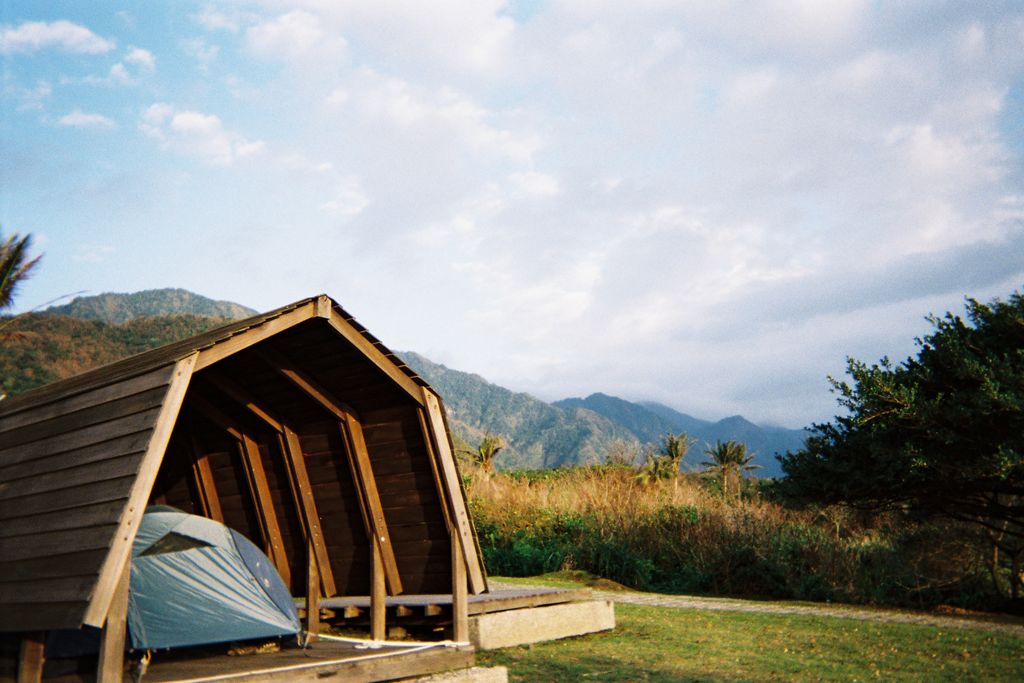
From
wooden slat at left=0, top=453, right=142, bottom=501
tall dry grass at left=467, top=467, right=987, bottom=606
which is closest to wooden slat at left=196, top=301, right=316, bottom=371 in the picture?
wooden slat at left=0, top=453, right=142, bottom=501

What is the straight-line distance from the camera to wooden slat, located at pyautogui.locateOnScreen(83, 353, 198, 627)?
15.6 feet

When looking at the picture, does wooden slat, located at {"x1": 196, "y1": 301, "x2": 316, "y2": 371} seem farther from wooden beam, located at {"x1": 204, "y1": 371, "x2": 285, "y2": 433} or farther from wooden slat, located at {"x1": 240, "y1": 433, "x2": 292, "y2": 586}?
wooden slat, located at {"x1": 240, "y1": 433, "x2": 292, "y2": 586}

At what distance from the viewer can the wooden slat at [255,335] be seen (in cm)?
596

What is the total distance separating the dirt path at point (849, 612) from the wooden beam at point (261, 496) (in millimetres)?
7931

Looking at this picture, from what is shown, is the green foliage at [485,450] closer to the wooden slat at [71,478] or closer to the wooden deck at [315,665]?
the wooden deck at [315,665]

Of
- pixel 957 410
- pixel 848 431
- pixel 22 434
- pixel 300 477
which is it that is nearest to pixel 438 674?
pixel 300 477

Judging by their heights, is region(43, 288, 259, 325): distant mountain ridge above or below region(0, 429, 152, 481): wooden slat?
above

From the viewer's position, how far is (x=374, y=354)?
7.17 m

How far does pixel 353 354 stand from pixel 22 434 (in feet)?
8.74

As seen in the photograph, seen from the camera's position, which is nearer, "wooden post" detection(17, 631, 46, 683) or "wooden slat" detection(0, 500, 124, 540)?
"wooden slat" detection(0, 500, 124, 540)

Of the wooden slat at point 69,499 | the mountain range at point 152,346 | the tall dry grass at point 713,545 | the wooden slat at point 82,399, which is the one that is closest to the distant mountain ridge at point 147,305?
the mountain range at point 152,346

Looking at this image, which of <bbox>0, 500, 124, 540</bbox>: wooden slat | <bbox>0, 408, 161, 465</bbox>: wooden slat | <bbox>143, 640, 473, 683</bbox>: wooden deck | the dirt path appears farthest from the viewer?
the dirt path

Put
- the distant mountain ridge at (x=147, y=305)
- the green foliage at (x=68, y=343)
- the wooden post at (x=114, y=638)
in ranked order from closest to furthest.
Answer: the wooden post at (x=114, y=638) < the green foliage at (x=68, y=343) < the distant mountain ridge at (x=147, y=305)

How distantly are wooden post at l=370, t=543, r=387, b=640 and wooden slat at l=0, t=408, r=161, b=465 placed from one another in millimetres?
2830
